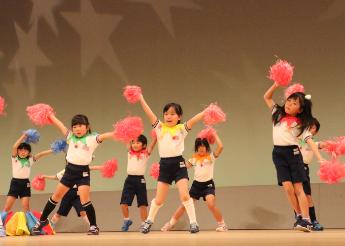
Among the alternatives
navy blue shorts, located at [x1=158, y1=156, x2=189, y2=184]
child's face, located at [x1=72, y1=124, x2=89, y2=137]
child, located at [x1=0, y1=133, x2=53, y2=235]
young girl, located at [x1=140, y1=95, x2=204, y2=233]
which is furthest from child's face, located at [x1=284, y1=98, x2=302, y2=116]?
child, located at [x1=0, y1=133, x2=53, y2=235]

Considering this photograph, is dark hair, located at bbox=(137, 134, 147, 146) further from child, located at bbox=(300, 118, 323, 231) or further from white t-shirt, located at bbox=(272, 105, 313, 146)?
white t-shirt, located at bbox=(272, 105, 313, 146)

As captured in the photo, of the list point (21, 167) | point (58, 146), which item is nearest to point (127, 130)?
point (58, 146)

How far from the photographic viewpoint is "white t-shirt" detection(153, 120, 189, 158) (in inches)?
258

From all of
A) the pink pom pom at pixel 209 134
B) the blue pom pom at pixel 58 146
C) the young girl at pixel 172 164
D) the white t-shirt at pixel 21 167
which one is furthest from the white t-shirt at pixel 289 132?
the white t-shirt at pixel 21 167

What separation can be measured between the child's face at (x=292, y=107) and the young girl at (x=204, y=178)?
4.72 ft

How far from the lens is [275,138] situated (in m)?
6.11

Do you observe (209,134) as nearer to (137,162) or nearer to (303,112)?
(137,162)

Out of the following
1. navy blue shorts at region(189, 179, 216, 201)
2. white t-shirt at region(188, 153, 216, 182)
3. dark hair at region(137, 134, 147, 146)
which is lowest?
navy blue shorts at region(189, 179, 216, 201)

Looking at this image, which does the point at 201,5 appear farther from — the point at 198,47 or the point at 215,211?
the point at 215,211

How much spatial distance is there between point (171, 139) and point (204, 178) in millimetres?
1094

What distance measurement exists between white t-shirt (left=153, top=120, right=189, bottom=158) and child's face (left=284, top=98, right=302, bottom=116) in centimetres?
119

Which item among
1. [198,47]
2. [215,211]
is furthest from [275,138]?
[198,47]

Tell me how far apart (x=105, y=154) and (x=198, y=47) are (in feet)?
7.31

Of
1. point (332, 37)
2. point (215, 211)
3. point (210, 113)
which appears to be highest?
point (332, 37)
